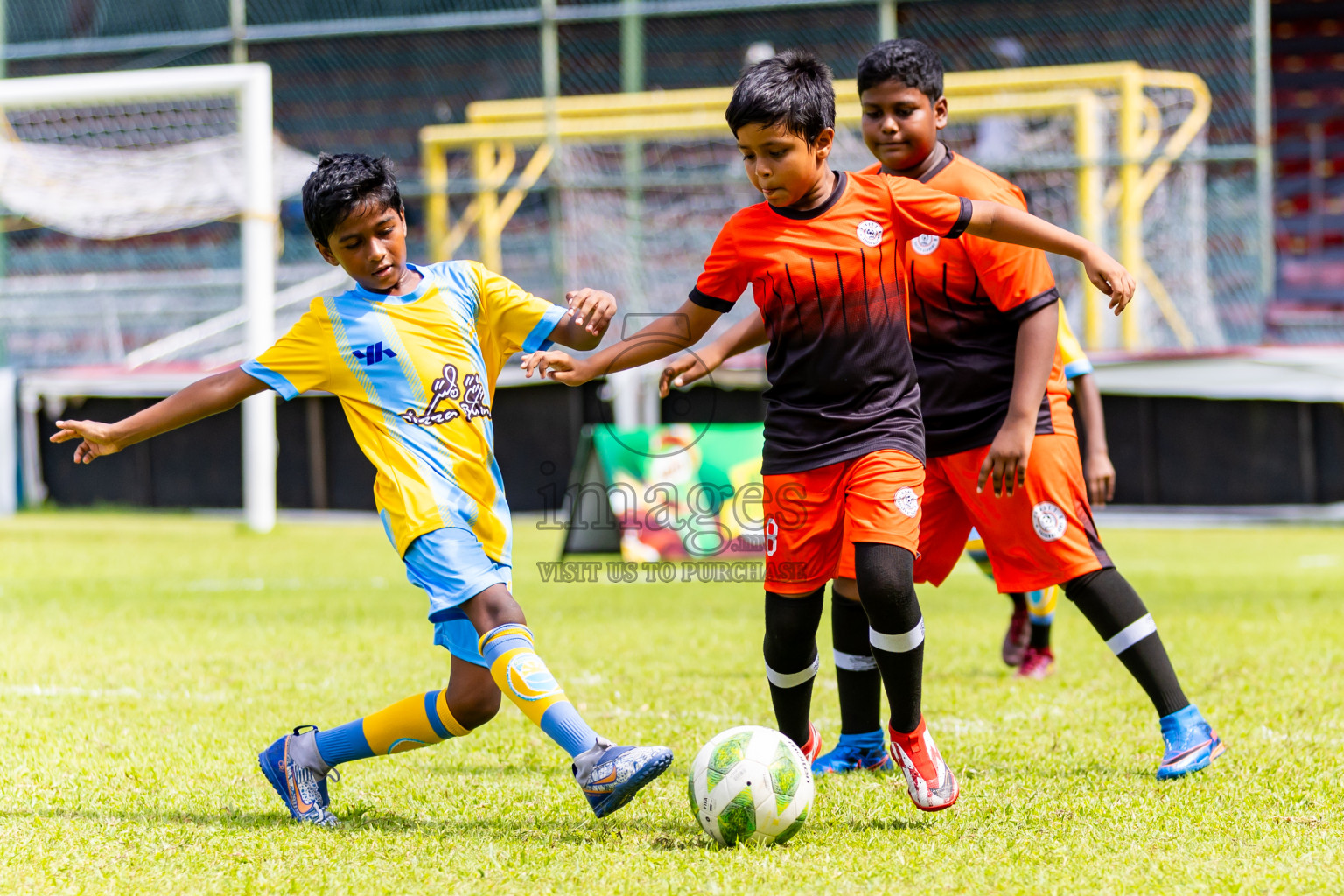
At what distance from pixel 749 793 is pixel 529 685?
1.81 feet

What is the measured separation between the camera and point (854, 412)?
11.4 ft

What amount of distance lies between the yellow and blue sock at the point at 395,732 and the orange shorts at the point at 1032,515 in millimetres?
1463

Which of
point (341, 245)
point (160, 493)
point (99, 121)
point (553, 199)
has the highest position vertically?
point (99, 121)

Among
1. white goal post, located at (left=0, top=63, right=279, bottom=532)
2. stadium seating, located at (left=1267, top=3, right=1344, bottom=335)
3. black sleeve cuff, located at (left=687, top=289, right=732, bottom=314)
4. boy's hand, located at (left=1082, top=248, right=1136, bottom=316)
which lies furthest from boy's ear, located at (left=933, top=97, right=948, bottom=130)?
stadium seating, located at (left=1267, top=3, right=1344, bottom=335)

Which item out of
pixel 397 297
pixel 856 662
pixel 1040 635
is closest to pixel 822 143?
pixel 397 297

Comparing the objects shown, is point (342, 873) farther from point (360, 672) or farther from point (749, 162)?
point (360, 672)

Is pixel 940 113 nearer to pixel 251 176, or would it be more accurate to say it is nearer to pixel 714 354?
pixel 714 354

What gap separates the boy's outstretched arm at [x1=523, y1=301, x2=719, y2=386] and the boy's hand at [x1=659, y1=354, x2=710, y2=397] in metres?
0.04

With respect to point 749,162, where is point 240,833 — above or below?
below

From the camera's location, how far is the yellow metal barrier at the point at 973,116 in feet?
42.4

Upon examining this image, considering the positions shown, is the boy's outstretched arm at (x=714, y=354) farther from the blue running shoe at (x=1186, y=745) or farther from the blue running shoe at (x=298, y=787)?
the blue running shoe at (x=1186, y=745)

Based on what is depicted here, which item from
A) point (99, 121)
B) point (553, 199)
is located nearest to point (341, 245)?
point (553, 199)

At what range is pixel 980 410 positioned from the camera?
3.93 m

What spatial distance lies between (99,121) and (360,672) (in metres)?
12.8
